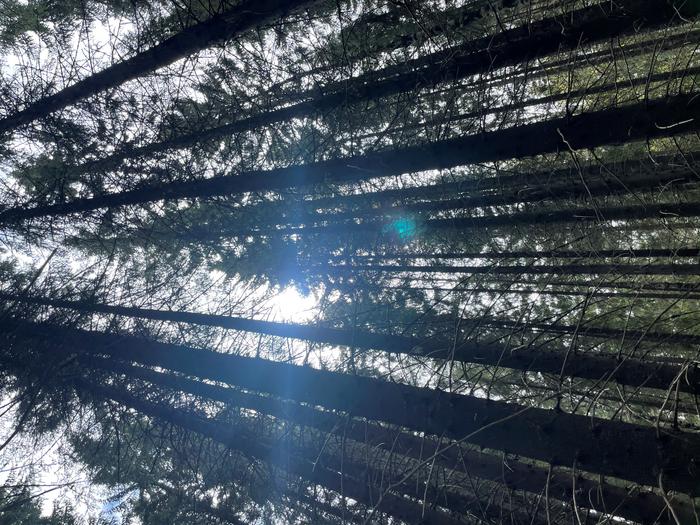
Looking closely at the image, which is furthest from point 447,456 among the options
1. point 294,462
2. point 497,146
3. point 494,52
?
point 494,52

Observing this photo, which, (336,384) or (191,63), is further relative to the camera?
(191,63)

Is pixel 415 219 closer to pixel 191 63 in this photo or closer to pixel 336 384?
pixel 191 63

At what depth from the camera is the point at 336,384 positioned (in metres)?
3.47

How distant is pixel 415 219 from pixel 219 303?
12.2 feet

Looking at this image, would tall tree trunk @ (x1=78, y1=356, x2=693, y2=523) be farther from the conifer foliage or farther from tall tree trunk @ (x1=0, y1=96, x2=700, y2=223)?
tall tree trunk @ (x1=0, y1=96, x2=700, y2=223)

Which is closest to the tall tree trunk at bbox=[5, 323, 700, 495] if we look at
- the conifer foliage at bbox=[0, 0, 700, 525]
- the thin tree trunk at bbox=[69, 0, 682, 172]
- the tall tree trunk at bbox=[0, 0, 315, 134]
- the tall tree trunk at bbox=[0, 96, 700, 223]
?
the conifer foliage at bbox=[0, 0, 700, 525]

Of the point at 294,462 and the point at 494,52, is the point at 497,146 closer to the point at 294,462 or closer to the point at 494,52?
the point at 494,52

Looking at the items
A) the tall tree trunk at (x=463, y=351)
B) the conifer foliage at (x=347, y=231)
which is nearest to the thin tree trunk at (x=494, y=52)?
the conifer foliage at (x=347, y=231)

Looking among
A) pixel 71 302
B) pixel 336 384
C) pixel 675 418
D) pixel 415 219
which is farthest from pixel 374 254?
pixel 675 418

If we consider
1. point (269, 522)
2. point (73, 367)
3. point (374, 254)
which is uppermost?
point (374, 254)

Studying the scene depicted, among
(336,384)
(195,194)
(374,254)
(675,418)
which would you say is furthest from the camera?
(374,254)

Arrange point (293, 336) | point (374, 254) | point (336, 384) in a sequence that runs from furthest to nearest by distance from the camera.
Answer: point (374, 254) < point (293, 336) < point (336, 384)

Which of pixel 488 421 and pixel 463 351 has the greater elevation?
pixel 463 351

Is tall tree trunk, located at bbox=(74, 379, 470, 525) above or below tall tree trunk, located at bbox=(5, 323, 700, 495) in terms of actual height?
below
